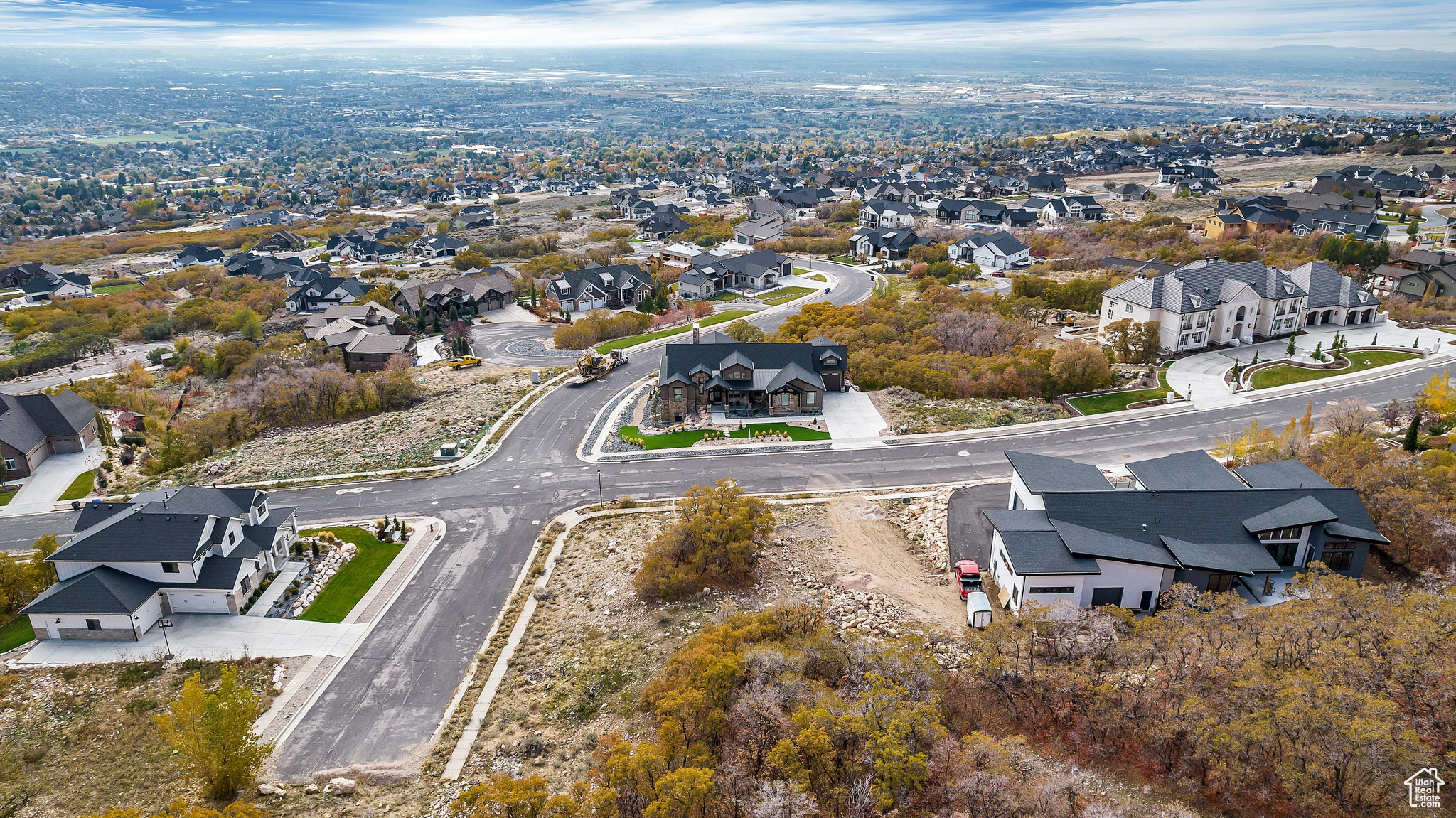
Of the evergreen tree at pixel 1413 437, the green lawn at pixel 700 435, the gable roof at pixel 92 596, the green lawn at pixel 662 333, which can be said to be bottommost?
the green lawn at pixel 700 435

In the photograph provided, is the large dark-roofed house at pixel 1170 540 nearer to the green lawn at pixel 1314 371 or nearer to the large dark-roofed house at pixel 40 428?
the green lawn at pixel 1314 371

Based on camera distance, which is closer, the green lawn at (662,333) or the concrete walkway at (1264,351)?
the concrete walkway at (1264,351)

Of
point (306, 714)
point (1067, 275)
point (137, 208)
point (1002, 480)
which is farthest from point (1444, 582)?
point (137, 208)

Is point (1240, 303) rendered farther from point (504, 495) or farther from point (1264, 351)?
point (504, 495)

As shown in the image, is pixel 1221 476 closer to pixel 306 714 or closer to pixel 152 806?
pixel 306 714

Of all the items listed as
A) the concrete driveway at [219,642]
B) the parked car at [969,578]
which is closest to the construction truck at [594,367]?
the concrete driveway at [219,642]

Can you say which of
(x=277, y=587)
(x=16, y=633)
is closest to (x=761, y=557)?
(x=277, y=587)
